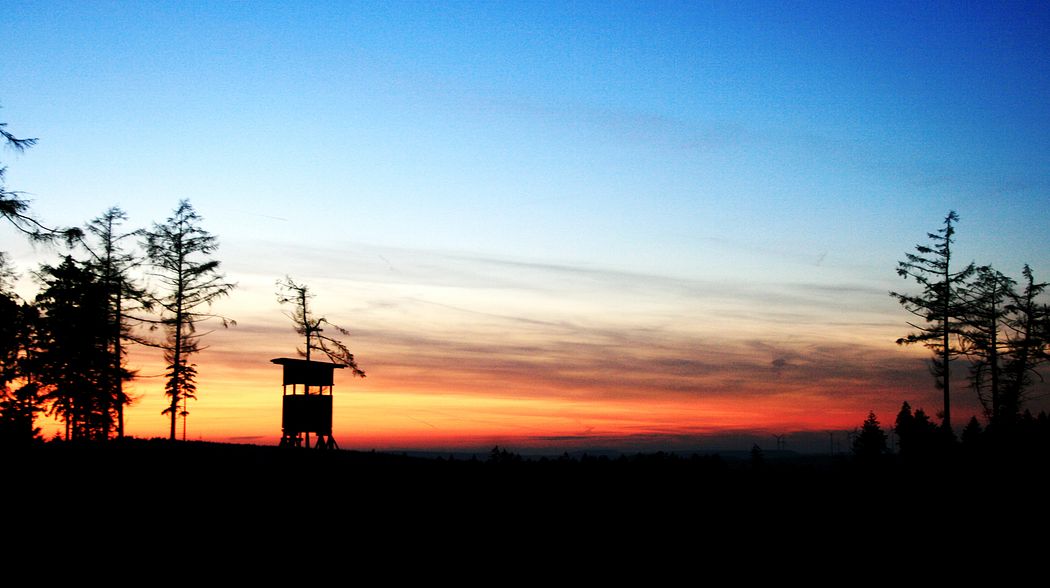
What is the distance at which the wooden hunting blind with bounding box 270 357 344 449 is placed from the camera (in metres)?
36.3

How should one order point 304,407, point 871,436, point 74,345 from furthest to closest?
point 871,436 < point 74,345 < point 304,407

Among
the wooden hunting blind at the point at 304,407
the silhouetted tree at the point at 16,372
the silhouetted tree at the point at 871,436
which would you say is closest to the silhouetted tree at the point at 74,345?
the silhouetted tree at the point at 16,372

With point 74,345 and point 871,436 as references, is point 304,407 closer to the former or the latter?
point 74,345

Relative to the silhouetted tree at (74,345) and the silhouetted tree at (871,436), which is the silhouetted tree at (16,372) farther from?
the silhouetted tree at (871,436)

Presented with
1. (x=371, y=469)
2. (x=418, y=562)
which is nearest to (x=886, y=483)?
(x=418, y=562)

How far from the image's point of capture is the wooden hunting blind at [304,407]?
3634 cm

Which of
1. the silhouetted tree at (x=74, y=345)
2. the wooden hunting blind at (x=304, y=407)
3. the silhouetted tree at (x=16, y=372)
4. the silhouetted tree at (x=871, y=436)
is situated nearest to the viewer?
the silhouetted tree at (x=16, y=372)

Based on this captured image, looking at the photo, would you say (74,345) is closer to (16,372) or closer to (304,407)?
(16,372)

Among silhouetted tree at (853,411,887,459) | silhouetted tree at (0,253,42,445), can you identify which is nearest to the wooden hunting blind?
silhouetted tree at (0,253,42,445)

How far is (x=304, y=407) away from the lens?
36.5 m

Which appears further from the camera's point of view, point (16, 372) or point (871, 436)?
point (871, 436)

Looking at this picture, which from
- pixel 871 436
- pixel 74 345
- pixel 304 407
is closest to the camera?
pixel 304 407

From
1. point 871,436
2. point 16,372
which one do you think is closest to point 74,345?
point 16,372

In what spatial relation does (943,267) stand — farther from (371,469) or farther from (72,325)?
(72,325)
